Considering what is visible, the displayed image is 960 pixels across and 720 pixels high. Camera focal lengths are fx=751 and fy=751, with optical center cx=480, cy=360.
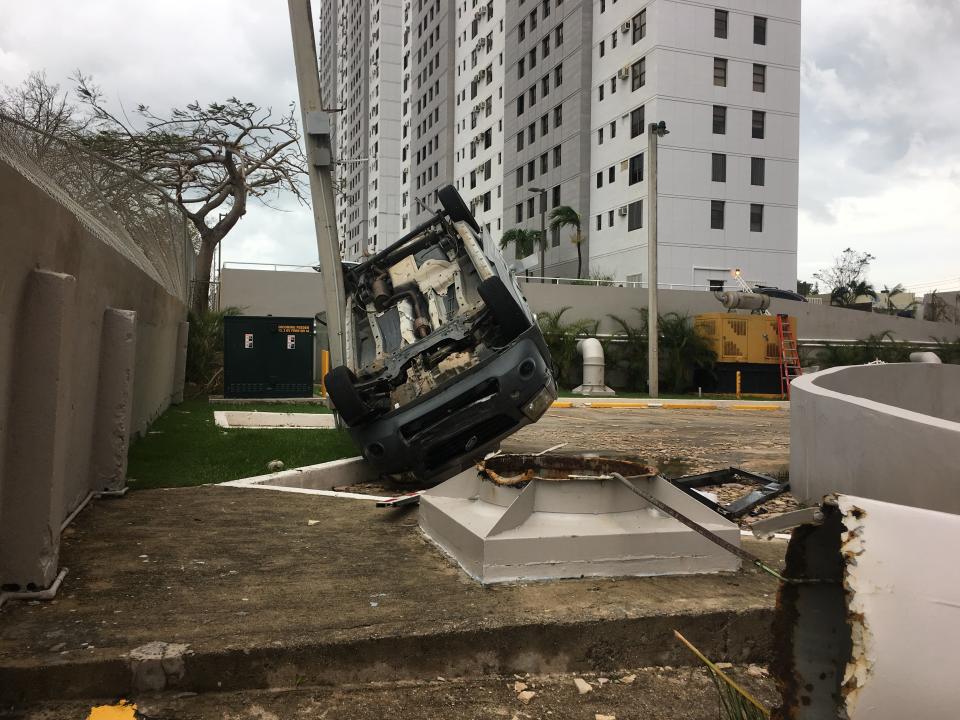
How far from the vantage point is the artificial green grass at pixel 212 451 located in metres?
6.82

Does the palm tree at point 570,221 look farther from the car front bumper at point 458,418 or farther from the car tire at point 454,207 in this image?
the car front bumper at point 458,418

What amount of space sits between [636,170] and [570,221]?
5.02 metres

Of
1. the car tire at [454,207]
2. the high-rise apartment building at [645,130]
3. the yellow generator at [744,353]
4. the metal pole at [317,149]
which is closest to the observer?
the car tire at [454,207]

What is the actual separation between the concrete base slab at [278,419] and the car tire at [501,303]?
202 inches

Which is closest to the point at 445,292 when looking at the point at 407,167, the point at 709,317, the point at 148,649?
the point at 148,649

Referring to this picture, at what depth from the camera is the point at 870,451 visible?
538cm

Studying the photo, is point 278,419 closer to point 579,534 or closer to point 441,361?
point 441,361

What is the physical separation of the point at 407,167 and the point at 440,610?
260 ft

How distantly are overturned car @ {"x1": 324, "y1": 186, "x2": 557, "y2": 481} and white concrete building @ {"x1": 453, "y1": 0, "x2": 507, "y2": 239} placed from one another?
47.9 metres

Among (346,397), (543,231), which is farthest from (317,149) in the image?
(543,231)

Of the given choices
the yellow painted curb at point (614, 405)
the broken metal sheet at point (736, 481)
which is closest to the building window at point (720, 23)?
the yellow painted curb at point (614, 405)

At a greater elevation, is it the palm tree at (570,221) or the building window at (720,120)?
the building window at (720,120)

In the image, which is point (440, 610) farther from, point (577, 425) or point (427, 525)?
point (577, 425)

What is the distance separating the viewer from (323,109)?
9516mm
